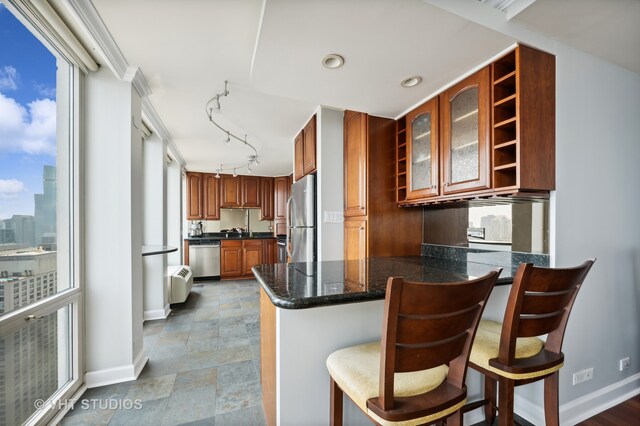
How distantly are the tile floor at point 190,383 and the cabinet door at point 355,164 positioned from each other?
1.61 metres

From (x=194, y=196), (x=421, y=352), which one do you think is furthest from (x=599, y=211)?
(x=194, y=196)

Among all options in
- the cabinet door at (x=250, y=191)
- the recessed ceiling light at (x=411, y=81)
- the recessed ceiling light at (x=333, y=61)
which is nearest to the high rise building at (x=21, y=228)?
the recessed ceiling light at (x=333, y=61)

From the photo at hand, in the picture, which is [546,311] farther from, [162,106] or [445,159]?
[162,106]

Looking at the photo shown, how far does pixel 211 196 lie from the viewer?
6.01m

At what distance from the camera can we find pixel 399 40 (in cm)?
138

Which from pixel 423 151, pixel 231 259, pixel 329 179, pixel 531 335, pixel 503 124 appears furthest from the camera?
pixel 231 259

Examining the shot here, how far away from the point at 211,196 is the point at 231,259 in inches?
59.3

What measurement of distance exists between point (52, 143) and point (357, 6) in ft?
6.43

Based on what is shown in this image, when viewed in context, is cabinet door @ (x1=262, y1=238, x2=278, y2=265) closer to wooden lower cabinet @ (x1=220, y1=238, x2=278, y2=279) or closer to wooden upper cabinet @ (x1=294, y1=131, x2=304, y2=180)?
wooden lower cabinet @ (x1=220, y1=238, x2=278, y2=279)

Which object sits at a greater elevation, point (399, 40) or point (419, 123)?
point (399, 40)

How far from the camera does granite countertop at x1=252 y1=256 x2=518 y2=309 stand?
1037 mm

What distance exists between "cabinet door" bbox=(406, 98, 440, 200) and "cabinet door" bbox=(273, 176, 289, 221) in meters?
4.43

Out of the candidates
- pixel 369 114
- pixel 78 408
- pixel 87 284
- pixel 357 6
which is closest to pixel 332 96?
pixel 369 114

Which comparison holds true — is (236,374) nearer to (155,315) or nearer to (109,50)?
(155,315)
